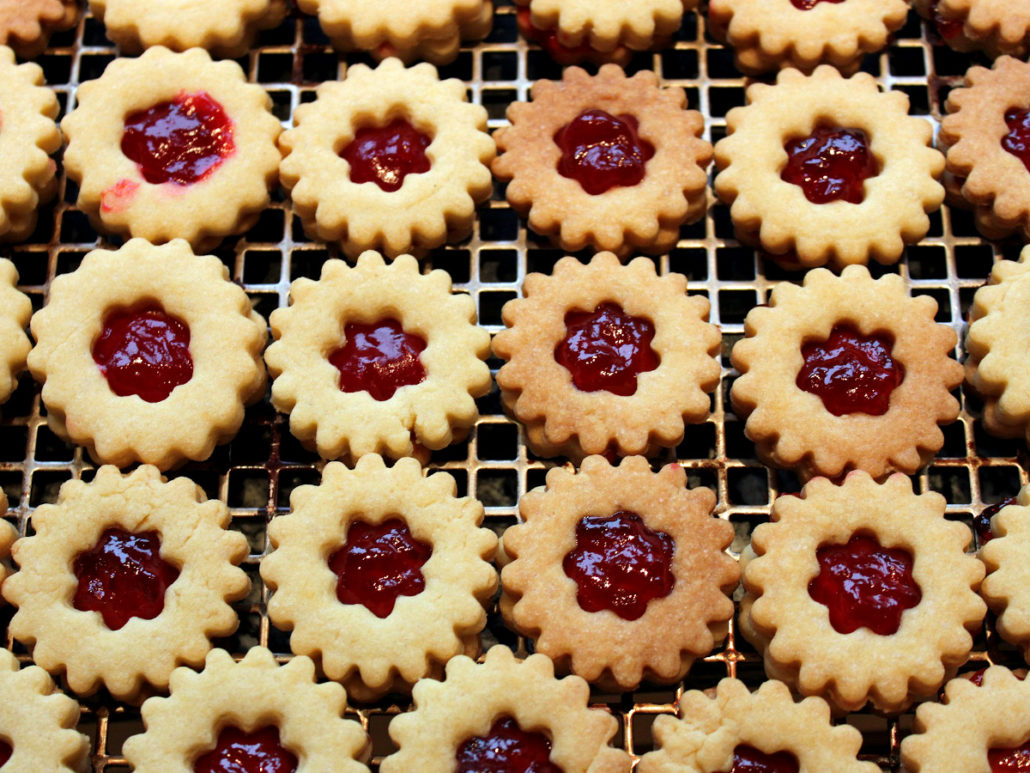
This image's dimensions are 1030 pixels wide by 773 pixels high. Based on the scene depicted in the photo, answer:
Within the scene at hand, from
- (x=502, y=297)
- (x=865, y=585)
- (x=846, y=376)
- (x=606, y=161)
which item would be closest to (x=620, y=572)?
(x=865, y=585)

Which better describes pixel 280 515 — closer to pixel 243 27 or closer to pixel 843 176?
pixel 243 27

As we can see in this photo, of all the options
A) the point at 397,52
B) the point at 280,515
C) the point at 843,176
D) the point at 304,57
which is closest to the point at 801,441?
the point at 843,176

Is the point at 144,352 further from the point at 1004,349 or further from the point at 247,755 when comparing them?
the point at 1004,349

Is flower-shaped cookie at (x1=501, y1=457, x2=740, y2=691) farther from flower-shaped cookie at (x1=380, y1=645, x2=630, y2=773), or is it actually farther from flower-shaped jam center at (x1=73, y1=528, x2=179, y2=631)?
flower-shaped jam center at (x1=73, y1=528, x2=179, y2=631)

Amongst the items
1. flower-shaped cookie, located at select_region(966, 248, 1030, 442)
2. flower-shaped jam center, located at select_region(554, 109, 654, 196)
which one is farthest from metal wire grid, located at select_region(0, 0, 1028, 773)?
flower-shaped jam center, located at select_region(554, 109, 654, 196)

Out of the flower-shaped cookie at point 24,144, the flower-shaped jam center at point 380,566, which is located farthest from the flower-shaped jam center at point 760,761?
the flower-shaped cookie at point 24,144

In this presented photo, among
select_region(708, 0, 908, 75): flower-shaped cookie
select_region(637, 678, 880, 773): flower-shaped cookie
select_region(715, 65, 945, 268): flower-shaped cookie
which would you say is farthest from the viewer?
select_region(708, 0, 908, 75): flower-shaped cookie
